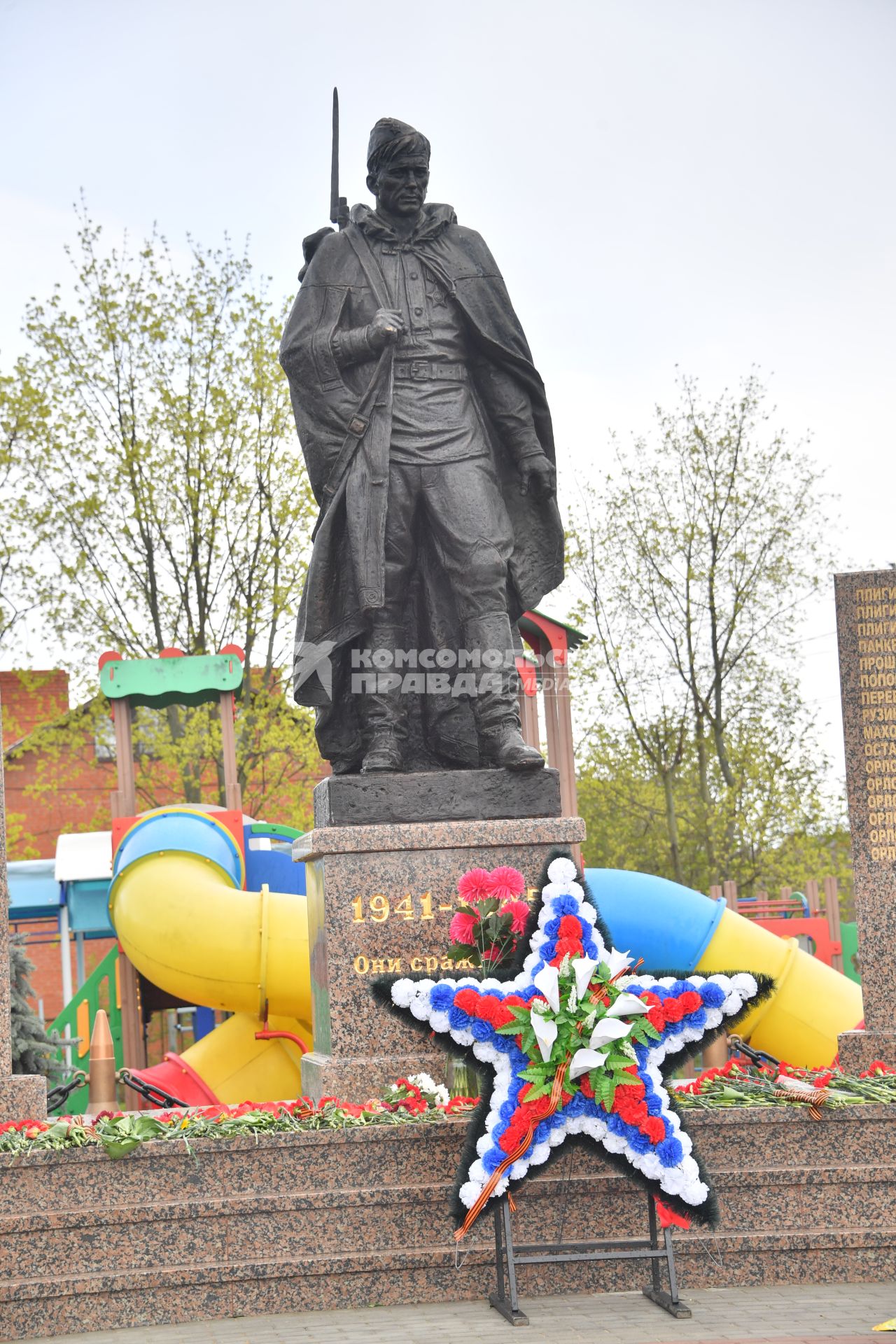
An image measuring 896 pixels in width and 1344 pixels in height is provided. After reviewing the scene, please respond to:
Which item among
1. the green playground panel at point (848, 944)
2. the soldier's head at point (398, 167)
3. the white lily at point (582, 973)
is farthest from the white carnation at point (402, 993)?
the green playground panel at point (848, 944)

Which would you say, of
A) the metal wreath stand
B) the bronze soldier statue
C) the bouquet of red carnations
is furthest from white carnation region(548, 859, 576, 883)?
the bronze soldier statue

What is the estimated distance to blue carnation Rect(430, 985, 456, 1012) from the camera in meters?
4.71

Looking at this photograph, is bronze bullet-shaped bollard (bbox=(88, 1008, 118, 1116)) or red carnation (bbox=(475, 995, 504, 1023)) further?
bronze bullet-shaped bollard (bbox=(88, 1008, 118, 1116))

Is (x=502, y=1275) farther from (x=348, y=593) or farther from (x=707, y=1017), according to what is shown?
(x=348, y=593)

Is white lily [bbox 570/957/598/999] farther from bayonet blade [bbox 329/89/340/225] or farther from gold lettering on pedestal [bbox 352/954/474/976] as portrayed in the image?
bayonet blade [bbox 329/89/340/225]

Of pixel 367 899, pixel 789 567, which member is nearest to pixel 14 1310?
pixel 367 899

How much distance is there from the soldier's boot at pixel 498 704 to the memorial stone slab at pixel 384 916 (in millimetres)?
293

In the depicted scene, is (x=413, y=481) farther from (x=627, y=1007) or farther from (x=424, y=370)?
(x=627, y=1007)

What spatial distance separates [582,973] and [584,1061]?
0.85 ft

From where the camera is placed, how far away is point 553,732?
664 inches

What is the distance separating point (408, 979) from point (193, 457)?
1834 cm

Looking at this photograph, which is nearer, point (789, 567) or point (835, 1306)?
point (835, 1306)

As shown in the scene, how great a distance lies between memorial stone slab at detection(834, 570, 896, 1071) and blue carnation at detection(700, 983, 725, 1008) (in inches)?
107

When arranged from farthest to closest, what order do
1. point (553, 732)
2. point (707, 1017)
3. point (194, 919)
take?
point (553, 732), point (194, 919), point (707, 1017)
